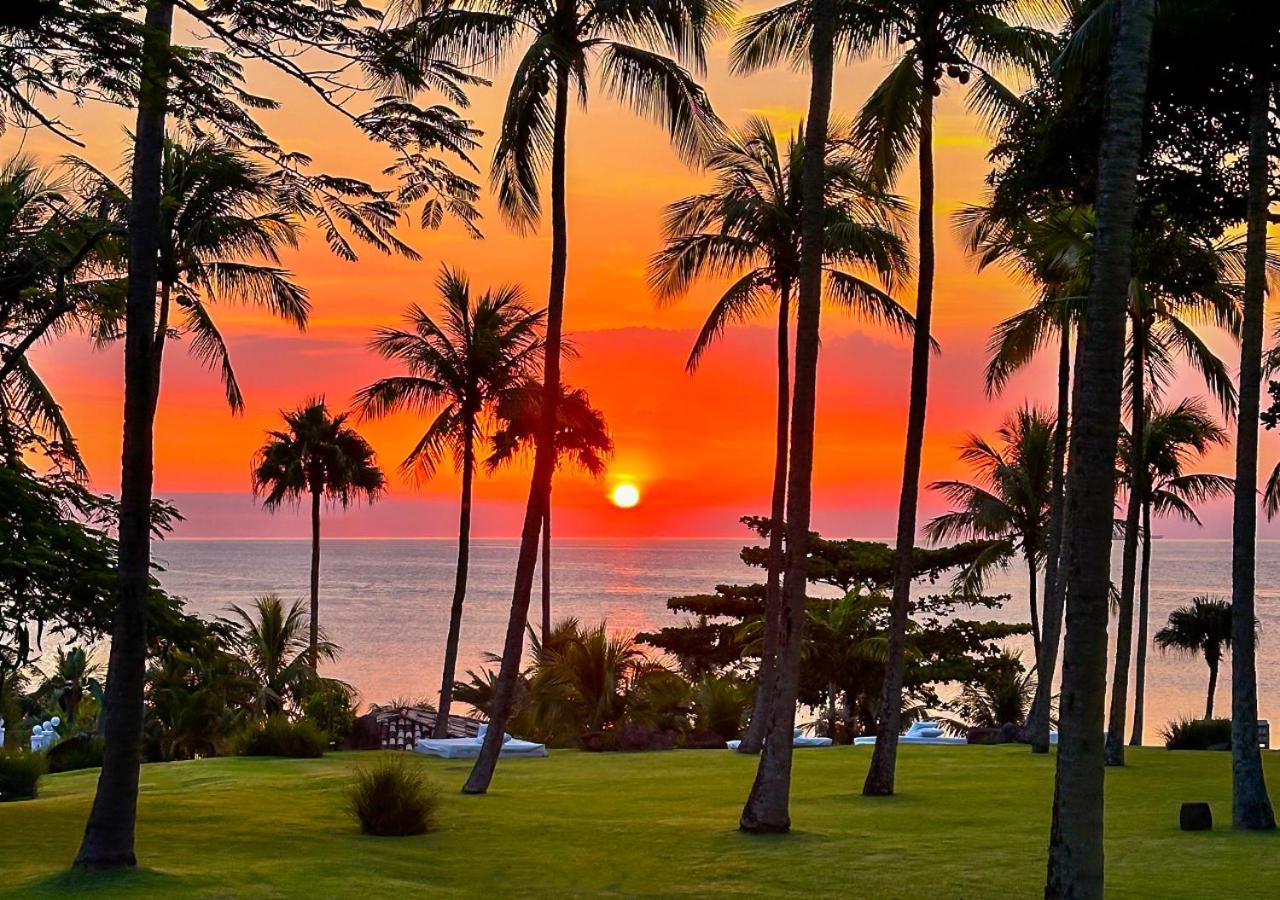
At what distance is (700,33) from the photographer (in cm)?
2080

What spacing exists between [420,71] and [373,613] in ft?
411

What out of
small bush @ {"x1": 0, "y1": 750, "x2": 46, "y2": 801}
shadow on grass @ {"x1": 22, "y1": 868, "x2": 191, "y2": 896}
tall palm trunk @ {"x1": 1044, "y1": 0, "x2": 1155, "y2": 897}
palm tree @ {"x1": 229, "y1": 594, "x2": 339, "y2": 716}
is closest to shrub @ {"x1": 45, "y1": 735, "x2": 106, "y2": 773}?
small bush @ {"x1": 0, "y1": 750, "x2": 46, "y2": 801}

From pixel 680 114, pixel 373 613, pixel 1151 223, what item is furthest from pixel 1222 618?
pixel 373 613

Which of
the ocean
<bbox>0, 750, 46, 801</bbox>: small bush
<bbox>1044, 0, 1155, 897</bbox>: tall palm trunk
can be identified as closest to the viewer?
<bbox>1044, 0, 1155, 897</bbox>: tall palm trunk

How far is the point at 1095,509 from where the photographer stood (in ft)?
32.5

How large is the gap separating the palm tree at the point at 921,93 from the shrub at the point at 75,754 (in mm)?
16188

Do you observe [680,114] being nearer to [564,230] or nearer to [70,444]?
[564,230]

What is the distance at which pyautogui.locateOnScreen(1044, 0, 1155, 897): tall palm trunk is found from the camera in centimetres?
977

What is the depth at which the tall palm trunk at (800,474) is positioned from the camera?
16297mm

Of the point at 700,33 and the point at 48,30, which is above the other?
the point at 700,33

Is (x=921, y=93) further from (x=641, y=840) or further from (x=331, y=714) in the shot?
(x=331, y=714)

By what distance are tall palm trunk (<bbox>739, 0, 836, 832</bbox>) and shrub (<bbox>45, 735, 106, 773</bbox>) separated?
658 inches

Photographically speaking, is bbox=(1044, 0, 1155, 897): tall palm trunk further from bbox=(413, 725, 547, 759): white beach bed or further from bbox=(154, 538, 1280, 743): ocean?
bbox=(154, 538, 1280, 743): ocean

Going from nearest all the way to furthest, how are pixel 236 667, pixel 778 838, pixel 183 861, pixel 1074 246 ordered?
pixel 183 861, pixel 778 838, pixel 1074 246, pixel 236 667
